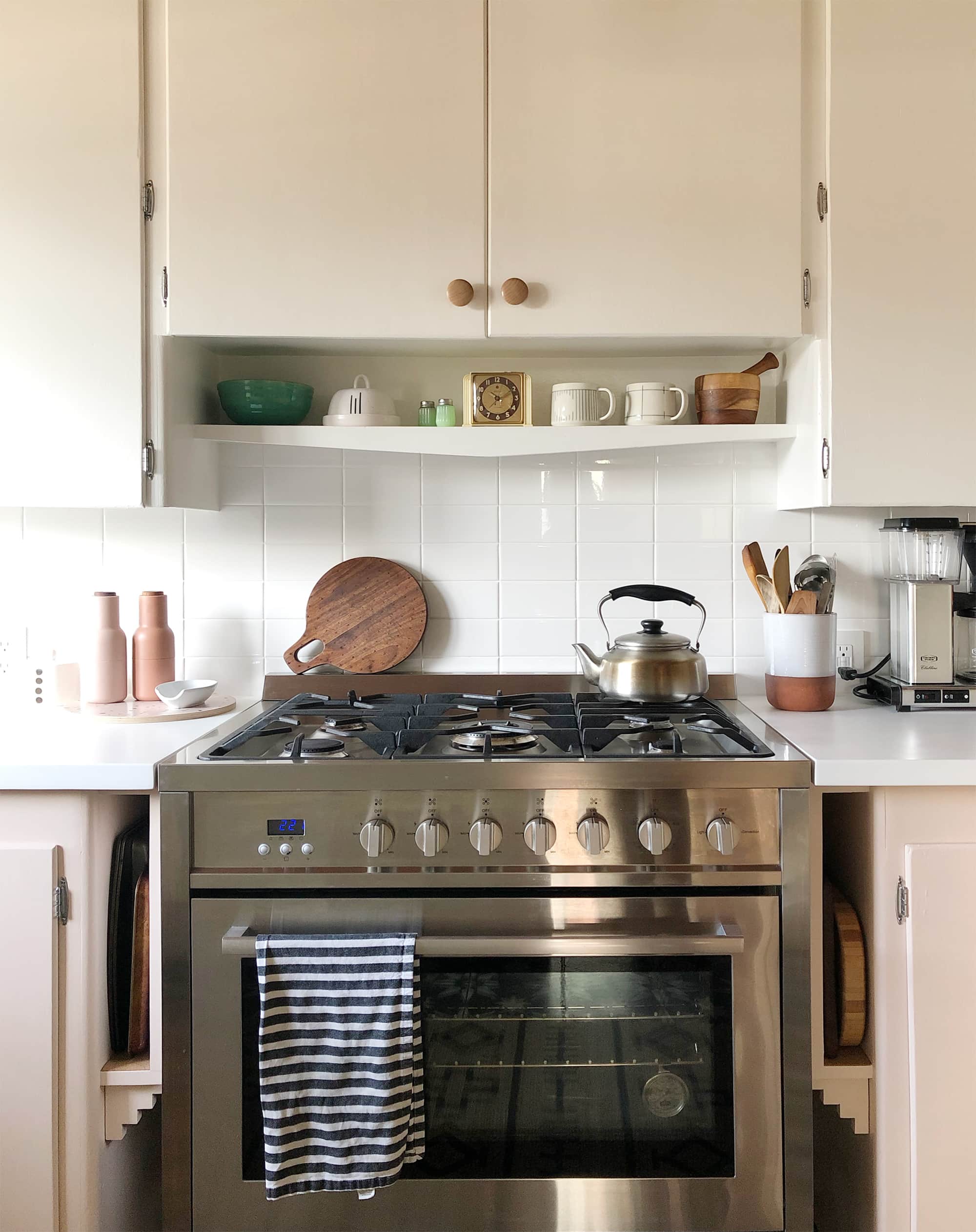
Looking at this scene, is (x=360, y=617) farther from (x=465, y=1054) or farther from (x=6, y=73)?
(x=6, y=73)

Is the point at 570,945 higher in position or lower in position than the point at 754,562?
lower

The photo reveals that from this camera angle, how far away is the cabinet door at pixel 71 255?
1854mm

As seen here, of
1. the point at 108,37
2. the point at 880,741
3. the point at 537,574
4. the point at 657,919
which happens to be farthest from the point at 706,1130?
the point at 108,37

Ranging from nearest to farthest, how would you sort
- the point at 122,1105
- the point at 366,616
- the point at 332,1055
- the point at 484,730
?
the point at 332,1055 < the point at 122,1105 < the point at 484,730 < the point at 366,616

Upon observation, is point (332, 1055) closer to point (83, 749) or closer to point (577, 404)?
point (83, 749)

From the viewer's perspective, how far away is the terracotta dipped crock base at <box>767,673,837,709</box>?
6.68 feet

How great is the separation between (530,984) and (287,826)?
1.50 ft

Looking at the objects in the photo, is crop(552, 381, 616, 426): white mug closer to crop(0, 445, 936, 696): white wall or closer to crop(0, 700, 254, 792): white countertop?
crop(0, 445, 936, 696): white wall

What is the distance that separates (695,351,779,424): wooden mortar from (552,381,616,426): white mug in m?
0.20

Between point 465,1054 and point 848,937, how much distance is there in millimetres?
654

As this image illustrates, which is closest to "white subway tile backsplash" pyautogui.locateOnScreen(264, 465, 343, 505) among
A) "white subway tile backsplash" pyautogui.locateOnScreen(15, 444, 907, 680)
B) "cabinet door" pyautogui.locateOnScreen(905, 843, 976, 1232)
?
"white subway tile backsplash" pyautogui.locateOnScreen(15, 444, 907, 680)

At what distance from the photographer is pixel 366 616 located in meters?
2.26

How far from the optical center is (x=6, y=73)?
1.85 meters

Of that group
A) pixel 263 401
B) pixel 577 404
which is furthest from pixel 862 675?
pixel 263 401
